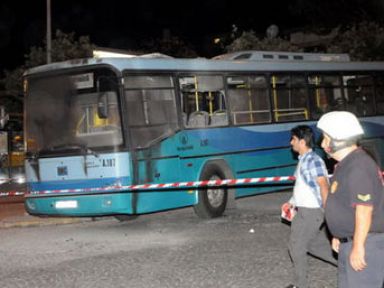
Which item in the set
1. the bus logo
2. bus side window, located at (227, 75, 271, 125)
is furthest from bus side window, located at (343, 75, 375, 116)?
the bus logo

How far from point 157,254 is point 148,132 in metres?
2.62

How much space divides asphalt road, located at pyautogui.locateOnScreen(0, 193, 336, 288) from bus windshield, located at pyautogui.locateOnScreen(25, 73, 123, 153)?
1.56 metres

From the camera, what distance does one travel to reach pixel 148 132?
35.1ft

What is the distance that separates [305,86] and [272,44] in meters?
12.9

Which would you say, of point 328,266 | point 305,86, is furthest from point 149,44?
point 328,266

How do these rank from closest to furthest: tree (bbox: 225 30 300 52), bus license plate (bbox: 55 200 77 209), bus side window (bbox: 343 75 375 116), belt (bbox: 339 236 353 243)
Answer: belt (bbox: 339 236 353 243) → bus license plate (bbox: 55 200 77 209) → bus side window (bbox: 343 75 375 116) → tree (bbox: 225 30 300 52)

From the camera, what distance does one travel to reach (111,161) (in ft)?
33.8

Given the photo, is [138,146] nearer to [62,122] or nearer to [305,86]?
[62,122]

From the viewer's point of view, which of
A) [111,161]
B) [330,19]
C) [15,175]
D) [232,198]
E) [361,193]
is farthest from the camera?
[330,19]

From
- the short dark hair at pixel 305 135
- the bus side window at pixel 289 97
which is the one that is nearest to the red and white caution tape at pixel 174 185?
the bus side window at pixel 289 97

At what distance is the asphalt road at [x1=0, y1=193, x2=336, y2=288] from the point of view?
7.20 meters

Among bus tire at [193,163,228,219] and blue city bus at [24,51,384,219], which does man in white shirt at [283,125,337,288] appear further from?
bus tire at [193,163,228,219]

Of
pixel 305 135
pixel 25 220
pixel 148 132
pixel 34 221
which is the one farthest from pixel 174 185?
pixel 305 135

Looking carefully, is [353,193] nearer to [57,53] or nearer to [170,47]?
[57,53]
